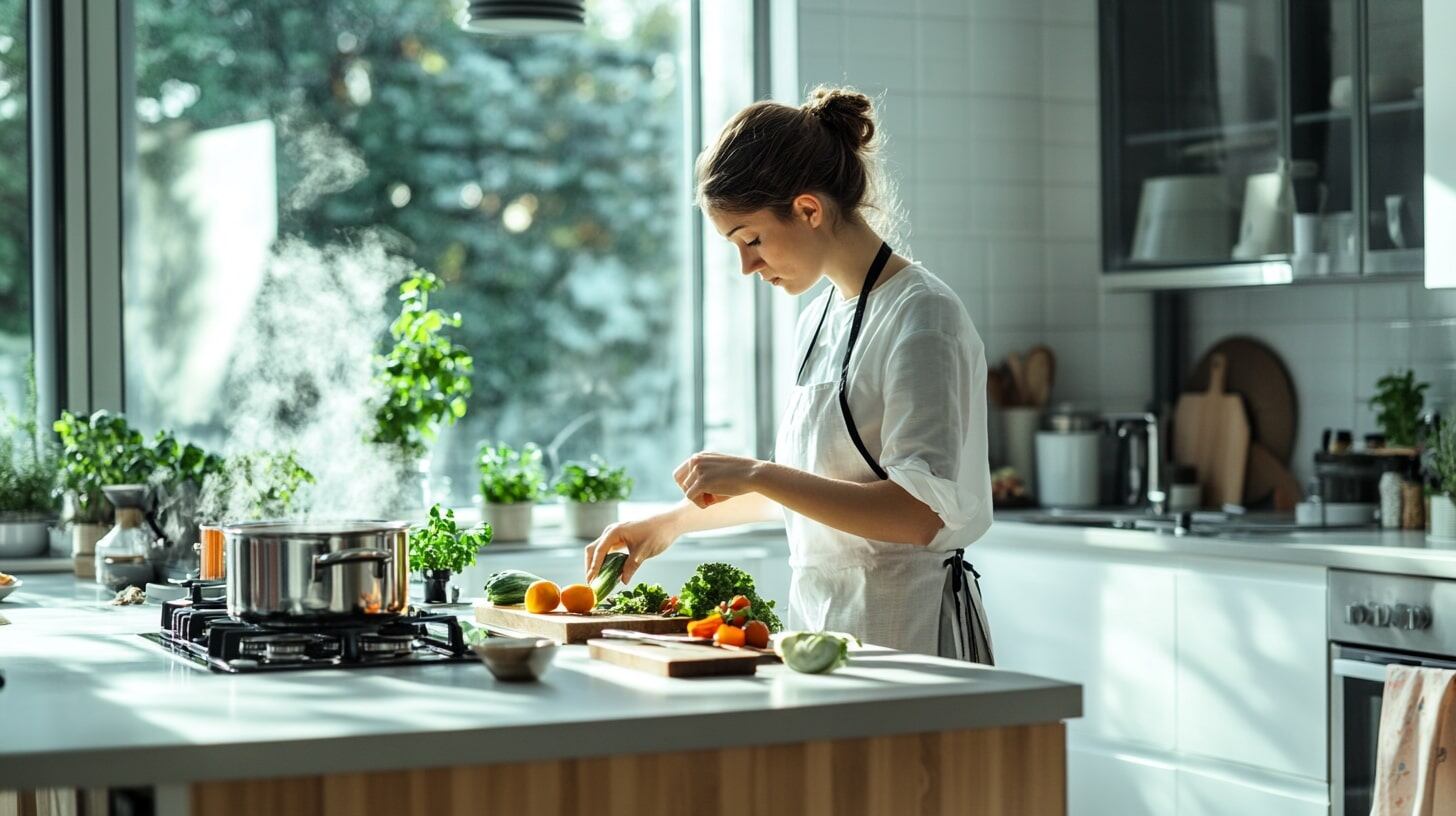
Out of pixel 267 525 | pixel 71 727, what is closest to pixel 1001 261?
pixel 267 525

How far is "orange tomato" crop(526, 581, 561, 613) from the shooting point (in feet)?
8.14

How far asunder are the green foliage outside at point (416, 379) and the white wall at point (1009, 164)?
1.39m

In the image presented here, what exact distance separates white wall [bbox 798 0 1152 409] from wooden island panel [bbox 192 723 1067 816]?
3.07m

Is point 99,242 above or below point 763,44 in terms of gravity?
below

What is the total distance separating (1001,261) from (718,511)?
241cm

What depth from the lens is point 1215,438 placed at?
482cm

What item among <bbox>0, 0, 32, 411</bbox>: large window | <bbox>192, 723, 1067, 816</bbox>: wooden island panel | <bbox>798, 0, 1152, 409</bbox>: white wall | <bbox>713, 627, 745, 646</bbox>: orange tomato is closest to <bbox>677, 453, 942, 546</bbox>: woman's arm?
<bbox>713, 627, 745, 646</bbox>: orange tomato

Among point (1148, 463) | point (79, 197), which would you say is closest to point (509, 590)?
point (79, 197)

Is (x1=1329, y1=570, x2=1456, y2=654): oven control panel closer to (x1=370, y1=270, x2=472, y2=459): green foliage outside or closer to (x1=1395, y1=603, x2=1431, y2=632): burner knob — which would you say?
(x1=1395, y1=603, x2=1431, y2=632): burner knob

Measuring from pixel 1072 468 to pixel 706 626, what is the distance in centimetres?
276

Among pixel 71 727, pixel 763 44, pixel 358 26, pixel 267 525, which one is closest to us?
pixel 71 727

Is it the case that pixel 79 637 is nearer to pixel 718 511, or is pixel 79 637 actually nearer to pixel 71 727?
pixel 71 727

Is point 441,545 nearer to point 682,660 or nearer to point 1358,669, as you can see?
point 682,660

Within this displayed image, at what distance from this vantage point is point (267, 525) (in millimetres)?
2277
